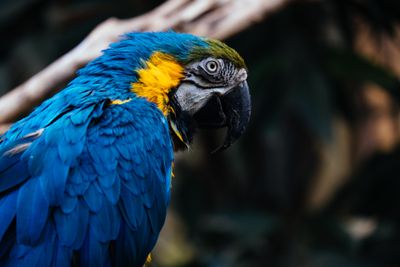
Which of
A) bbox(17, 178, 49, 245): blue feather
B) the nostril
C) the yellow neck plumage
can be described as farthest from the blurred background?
bbox(17, 178, 49, 245): blue feather

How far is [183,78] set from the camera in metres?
2.11

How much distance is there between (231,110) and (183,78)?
0.16 m

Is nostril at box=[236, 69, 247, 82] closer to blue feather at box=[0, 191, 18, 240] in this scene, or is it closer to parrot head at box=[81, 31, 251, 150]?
parrot head at box=[81, 31, 251, 150]

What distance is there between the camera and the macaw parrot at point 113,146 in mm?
1809

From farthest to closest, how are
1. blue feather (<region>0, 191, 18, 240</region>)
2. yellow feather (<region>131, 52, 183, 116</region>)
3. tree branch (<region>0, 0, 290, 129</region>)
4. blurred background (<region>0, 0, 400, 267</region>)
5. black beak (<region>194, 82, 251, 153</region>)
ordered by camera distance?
blurred background (<region>0, 0, 400, 267</region>)
tree branch (<region>0, 0, 290, 129</region>)
black beak (<region>194, 82, 251, 153</region>)
yellow feather (<region>131, 52, 183, 116</region>)
blue feather (<region>0, 191, 18, 240</region>)

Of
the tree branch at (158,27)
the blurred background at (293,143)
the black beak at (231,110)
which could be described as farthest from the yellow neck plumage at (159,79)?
the blurred background at (293,143)

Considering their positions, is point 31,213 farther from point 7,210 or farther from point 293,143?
point 293,143

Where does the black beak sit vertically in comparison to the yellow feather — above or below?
below

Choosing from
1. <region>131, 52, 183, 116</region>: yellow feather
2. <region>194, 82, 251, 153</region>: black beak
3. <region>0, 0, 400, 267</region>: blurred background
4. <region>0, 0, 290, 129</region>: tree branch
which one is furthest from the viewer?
<region>0, 0, 400, 267</region>: blurred background

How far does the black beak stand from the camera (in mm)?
2154

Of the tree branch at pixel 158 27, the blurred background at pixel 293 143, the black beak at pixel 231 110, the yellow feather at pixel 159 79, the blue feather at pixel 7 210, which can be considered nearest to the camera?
the blue feather at pixel 7 210

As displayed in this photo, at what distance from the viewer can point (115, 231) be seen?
1905 millimetres

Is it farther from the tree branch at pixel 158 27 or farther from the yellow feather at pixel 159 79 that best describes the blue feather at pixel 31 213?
the tree branch at pixel 158 27

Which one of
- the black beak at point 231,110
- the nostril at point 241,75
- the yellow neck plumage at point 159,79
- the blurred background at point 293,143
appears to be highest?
the yellow neck plumage at point 159,79
